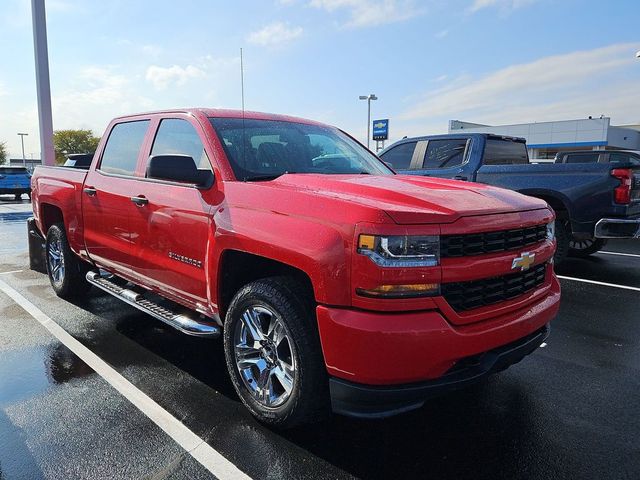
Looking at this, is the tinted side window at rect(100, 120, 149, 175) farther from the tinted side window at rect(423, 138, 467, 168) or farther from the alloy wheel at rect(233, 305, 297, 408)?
the tinted side window at rect(423, 138, 467, 168)

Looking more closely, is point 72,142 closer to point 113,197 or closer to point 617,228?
point 113,197

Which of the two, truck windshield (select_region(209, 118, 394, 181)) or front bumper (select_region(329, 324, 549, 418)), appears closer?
front bumper (select_region(329, 324, 549, 418))

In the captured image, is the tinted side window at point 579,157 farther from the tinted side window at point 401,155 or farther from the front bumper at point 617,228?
the front bumper at point 617,228

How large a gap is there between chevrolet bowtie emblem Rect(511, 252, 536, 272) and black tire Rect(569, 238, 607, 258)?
239 inches

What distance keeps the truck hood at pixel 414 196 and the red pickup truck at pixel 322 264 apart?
13 millimetres

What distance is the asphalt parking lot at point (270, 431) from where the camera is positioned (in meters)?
2.50

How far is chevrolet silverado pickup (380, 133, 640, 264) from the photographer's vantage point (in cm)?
646

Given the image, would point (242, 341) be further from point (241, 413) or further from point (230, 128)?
point (230, 128)

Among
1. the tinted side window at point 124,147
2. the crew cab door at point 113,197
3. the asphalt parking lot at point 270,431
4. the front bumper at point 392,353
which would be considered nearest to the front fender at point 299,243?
the front bumper at point 392,353

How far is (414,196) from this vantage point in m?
2.62

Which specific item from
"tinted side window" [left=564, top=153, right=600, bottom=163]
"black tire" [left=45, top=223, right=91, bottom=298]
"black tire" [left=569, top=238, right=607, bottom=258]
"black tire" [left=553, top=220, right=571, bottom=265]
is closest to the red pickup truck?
"black tire" [left=45, top=223, right=91, bottom=298]

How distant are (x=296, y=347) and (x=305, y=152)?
173cm

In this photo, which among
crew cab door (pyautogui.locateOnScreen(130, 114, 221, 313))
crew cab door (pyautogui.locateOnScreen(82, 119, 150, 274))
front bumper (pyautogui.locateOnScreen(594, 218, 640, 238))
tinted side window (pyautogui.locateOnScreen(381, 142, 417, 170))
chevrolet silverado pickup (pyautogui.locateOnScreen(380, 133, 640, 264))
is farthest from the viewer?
tinted side window (pyautogui.locateOnScreen(381, 142, 417, 170))

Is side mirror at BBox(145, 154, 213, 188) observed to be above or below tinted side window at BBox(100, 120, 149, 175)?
below
